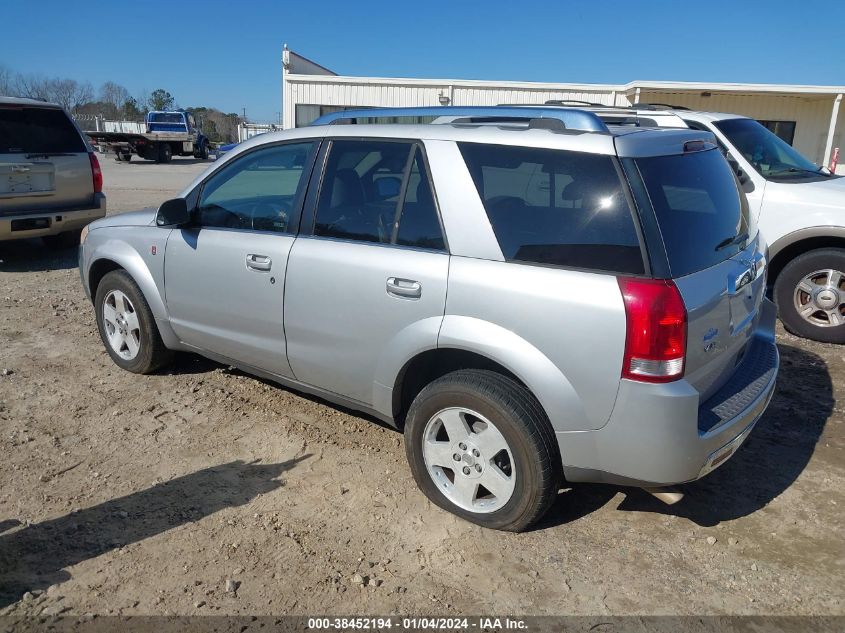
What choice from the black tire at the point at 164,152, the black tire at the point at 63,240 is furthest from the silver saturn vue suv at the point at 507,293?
the black tire at the point at 164,152

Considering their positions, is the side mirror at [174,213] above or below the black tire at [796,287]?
above

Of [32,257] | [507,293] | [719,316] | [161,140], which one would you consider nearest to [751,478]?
[719,316]

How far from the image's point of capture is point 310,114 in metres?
22.9

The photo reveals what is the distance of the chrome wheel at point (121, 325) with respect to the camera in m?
4.89

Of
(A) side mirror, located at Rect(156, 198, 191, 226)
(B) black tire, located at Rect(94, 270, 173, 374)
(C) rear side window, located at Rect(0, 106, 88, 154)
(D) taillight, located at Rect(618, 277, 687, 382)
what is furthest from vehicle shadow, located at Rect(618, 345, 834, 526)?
(C) rear side window, located at Rect(0, 106, 88, 154)

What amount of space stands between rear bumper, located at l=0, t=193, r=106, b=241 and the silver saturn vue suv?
499 centimetres

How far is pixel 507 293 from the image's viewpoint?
116 inches

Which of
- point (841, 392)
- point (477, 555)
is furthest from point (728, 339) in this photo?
point (841, 392)

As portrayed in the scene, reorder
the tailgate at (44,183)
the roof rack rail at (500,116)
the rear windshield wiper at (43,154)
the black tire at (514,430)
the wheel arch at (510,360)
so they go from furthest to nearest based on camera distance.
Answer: the rear windshield wiper at (43,154)
the tailgate at (44,183)
the roof rack rail at (500,116)
the black tire at (514,430)
the wheel arch at (510,360)

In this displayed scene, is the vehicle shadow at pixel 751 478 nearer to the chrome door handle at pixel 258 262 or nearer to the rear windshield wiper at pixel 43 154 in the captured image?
the chrome door handle at pixel 258 262

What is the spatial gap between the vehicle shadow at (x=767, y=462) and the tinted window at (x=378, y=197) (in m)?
1.79

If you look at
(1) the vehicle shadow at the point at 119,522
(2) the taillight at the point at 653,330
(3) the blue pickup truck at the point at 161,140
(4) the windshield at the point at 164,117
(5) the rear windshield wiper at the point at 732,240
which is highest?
(4) the windshield at the point at 164,117

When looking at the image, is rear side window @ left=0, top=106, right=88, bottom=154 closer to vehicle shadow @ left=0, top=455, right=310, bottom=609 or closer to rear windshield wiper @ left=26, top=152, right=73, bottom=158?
rear windshield wiper @ left=26, top=152, right=73, bottom=158

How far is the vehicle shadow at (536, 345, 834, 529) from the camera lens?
348 centimetres
